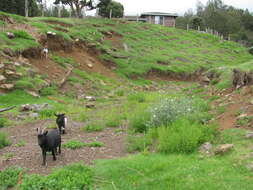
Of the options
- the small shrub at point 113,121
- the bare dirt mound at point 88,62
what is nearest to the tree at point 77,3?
the bare dirt mound at point 88,62

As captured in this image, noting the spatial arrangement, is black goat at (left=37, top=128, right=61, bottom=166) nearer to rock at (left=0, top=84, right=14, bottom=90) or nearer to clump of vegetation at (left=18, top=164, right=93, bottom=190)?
clump of vegetation at (left=18, top=164, right=93, bottom=190)

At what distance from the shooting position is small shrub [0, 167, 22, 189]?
5133 mm

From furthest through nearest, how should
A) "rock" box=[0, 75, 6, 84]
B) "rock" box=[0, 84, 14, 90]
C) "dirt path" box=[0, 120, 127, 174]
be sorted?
"rock" box=[0, 75, 6, 84], "rock" box=[0, 84, 14, 90], "dirt path" box=[0, 120, 127, 174]

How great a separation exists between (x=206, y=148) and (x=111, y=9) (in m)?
39.9

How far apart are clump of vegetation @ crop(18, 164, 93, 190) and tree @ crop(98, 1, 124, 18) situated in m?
37.6

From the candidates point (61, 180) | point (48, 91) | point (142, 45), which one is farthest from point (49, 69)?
point (142, 45)

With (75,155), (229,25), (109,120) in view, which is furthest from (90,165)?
(229,25)

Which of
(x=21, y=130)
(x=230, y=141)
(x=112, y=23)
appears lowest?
(x=21, y=130)

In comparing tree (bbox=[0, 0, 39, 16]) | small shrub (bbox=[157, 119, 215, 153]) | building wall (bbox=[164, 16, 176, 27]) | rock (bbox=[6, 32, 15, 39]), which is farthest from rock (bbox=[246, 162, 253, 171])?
building wall (bbox=[164, 16, 176, 27])

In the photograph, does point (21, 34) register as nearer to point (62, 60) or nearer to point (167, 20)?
point (62, 60)

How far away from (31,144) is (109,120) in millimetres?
2873

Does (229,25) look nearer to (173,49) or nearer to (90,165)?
Result: (173,49)

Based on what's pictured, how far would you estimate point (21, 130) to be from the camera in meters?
9.27

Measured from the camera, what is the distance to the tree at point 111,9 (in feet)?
138
